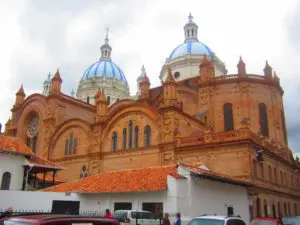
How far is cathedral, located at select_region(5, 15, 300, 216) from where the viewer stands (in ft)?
103

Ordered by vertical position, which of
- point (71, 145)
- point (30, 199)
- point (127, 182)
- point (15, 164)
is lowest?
point (30, 199)

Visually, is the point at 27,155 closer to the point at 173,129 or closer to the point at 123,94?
the point at 173,129

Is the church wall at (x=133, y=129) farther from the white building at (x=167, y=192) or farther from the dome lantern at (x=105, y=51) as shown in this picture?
the dome lantern at (x=105, y=51)

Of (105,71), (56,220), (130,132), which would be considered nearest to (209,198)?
(130,132)

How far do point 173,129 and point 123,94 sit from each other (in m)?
38.9

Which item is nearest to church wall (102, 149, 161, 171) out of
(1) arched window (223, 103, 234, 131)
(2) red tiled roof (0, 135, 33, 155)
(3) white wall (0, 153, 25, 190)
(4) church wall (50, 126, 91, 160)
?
(4) church wall (50, 126, 91, 160)

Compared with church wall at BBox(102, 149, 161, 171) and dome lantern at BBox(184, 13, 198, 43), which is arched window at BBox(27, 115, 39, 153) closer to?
church wall at BBox(102, 149, 161, 171)

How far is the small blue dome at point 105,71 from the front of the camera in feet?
234

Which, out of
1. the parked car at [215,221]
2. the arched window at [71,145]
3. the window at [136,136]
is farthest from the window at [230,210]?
the arched window at [71,145]

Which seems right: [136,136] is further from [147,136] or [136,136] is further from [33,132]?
[33,132]

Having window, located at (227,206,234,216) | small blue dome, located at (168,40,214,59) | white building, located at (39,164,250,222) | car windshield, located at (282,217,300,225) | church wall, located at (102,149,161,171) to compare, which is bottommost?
car windshield, located at (282,217,300,225)

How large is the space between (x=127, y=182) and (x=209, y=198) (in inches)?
232

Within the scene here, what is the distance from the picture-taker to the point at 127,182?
2500 centimetres

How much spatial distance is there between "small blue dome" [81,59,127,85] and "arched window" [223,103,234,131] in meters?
36.1
